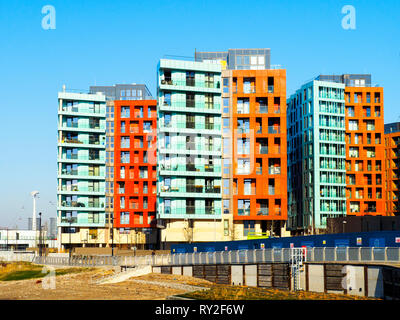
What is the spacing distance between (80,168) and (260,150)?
144 ft

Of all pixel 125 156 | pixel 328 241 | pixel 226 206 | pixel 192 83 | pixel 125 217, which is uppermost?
pixel 192 83

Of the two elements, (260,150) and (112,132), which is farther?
(112,132)

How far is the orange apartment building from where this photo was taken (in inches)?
4139

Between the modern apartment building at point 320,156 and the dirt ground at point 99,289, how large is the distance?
72.9 m

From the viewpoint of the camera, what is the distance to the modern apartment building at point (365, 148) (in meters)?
150

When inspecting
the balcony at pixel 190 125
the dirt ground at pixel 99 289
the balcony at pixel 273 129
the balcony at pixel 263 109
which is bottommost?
the dirt ground at pixel 99 289

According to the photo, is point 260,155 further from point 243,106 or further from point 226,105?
point 226,105

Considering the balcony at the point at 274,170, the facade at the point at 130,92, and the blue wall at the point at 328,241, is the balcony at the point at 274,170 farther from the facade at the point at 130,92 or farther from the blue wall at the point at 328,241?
the facade at the point at 130,92

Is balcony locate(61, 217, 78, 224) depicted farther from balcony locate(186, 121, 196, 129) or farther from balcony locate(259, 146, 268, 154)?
balcony locate(259, 146, 268, 154)

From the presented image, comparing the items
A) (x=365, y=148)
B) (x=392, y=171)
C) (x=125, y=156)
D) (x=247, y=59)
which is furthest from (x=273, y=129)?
(x=392, y=171)

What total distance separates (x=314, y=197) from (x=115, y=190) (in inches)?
1793

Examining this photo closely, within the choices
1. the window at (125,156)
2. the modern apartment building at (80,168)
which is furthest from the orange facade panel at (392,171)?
the modern apartment building at (80,168)

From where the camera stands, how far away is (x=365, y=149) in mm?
152125
